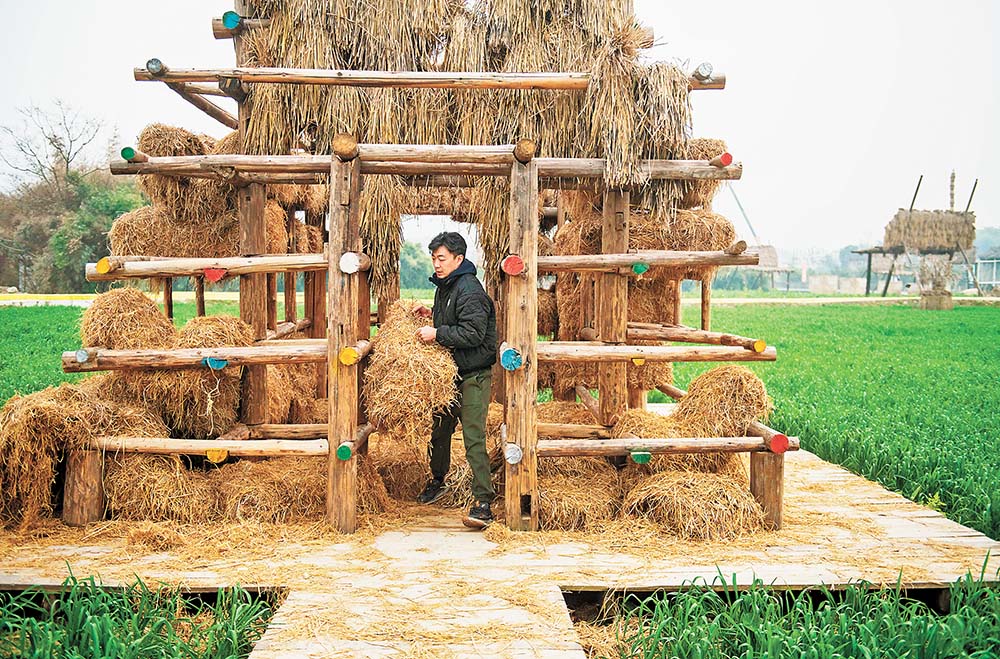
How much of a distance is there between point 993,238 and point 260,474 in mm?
117674

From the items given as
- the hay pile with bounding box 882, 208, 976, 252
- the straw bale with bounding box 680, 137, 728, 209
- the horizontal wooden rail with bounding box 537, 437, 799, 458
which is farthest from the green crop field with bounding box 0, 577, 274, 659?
the hay pile with bounding box 882, 208, 976, 252

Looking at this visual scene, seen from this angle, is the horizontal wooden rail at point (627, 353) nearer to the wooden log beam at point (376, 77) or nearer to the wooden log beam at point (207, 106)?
the wooden log beam at point (376, 77)

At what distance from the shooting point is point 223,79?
7.23 m

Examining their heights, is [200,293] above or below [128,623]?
above

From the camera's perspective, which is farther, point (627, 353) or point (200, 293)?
point (200, 293)

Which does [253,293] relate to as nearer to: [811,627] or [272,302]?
[272,302]

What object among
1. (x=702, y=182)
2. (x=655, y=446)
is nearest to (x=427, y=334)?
(x=655, y=446)

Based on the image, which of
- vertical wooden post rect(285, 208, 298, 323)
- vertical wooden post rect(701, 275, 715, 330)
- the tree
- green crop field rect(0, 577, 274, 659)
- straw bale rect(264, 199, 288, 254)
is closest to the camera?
green crop field rect(0, 577, 274, 659)

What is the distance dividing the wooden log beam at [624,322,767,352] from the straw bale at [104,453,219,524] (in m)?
4.56

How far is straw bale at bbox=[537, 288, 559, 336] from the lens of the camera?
1112cm

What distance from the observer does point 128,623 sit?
4.79 m

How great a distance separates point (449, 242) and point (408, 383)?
132 cm

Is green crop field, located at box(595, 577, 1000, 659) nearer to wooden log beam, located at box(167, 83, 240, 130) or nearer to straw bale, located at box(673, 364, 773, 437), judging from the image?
straw bale, located at box(673, 364, 773, 437)

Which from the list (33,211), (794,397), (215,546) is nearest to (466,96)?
(215,546)
